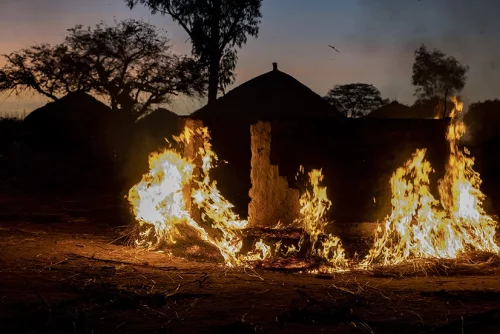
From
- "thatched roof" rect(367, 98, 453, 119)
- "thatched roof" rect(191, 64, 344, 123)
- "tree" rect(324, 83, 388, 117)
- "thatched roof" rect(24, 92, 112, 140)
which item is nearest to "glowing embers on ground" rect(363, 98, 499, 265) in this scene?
"thatched roof" rect(191, 64, 344, 123)

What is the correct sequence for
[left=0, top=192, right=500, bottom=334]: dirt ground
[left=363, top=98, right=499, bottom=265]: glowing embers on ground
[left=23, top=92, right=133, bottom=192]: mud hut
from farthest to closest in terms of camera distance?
[left=23, top=92, right=133, bottom=192]: mud hut, [left=363, top=98, right=499, bottom=265]: glowing embers on ground, [left=0, top=192, right=500, bottom=334]: dirt ground

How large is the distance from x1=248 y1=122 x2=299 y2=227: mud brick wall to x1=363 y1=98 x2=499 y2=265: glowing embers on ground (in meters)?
1.52

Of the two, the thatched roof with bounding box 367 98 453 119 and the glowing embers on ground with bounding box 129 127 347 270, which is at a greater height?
the thatched roof with bounding box 367 98 453 119

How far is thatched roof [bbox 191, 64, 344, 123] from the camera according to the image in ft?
59.4

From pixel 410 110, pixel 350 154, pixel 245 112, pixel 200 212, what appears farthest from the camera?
pixel 410 110

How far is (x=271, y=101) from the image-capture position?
18.4 meters

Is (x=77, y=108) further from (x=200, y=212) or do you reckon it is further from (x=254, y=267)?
(x=254, y=267)

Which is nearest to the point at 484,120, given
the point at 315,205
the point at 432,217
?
the point at 432,217

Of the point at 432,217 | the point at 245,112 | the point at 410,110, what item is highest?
the point at 410,110

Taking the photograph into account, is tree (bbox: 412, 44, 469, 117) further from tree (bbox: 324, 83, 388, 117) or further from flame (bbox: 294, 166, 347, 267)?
flame (bbox: 294, 166, 347, 267)

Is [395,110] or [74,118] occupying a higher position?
[395,110]

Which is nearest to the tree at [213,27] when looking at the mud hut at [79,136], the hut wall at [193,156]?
the mud hut at [79,136]

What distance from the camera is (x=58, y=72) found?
27.3 meters

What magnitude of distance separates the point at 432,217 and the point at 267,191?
107 inches
